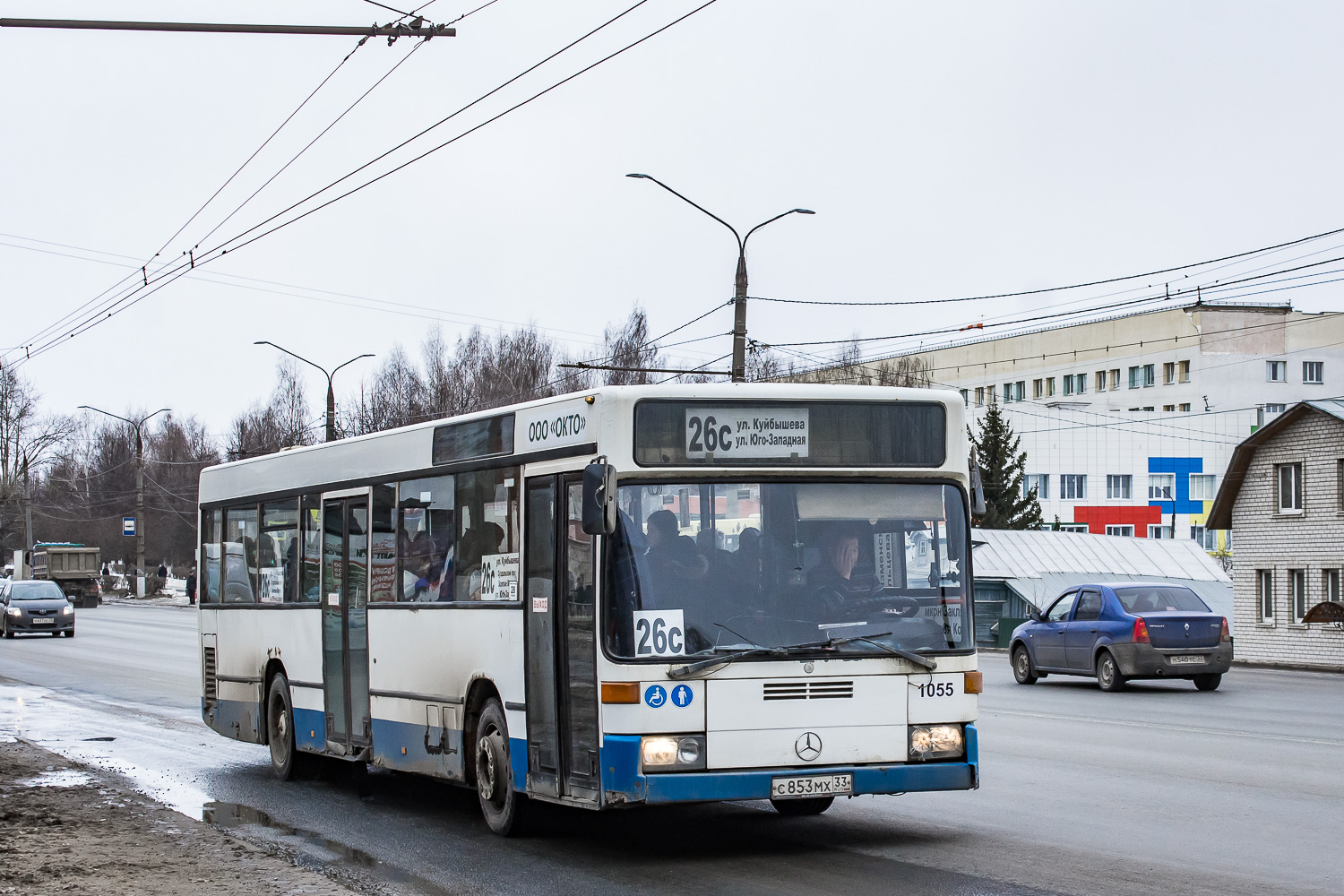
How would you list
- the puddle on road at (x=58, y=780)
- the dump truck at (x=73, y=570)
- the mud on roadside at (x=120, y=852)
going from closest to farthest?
the mud on roadside at (x=120, y=852) < the puddle on road at (x=58, y=780) < the dump truck at (x=73, y=570)

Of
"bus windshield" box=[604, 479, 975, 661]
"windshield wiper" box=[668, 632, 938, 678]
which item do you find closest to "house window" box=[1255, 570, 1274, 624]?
"bus windshield" box=[604, 479, 975, 661]

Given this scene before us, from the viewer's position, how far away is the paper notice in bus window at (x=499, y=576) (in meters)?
9.98

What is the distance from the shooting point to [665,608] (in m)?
8.79

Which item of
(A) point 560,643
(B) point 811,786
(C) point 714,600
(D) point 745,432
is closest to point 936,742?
(B) point 811,786

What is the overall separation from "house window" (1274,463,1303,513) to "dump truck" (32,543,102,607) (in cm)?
5450

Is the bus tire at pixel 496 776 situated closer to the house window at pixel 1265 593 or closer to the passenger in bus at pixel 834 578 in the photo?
the passenger in bus at pixel 834 578

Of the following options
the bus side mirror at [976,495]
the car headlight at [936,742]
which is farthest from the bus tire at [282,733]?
the bus side mirror at [976,495]

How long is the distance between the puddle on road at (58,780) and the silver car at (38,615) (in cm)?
3138

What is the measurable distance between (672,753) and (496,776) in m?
1.89

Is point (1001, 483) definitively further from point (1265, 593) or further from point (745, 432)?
point (745, 432)

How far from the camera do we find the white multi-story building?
94000mm

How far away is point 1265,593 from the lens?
39812 mm

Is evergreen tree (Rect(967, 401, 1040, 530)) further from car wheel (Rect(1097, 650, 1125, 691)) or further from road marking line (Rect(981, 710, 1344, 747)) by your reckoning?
road marking line (Rect(981, 710, 1344, 747))

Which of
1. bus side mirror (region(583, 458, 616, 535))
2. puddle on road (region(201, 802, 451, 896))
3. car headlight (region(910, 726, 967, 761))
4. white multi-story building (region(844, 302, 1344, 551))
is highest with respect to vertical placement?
white multi-story building (region(844, 302, 1344, 551))
